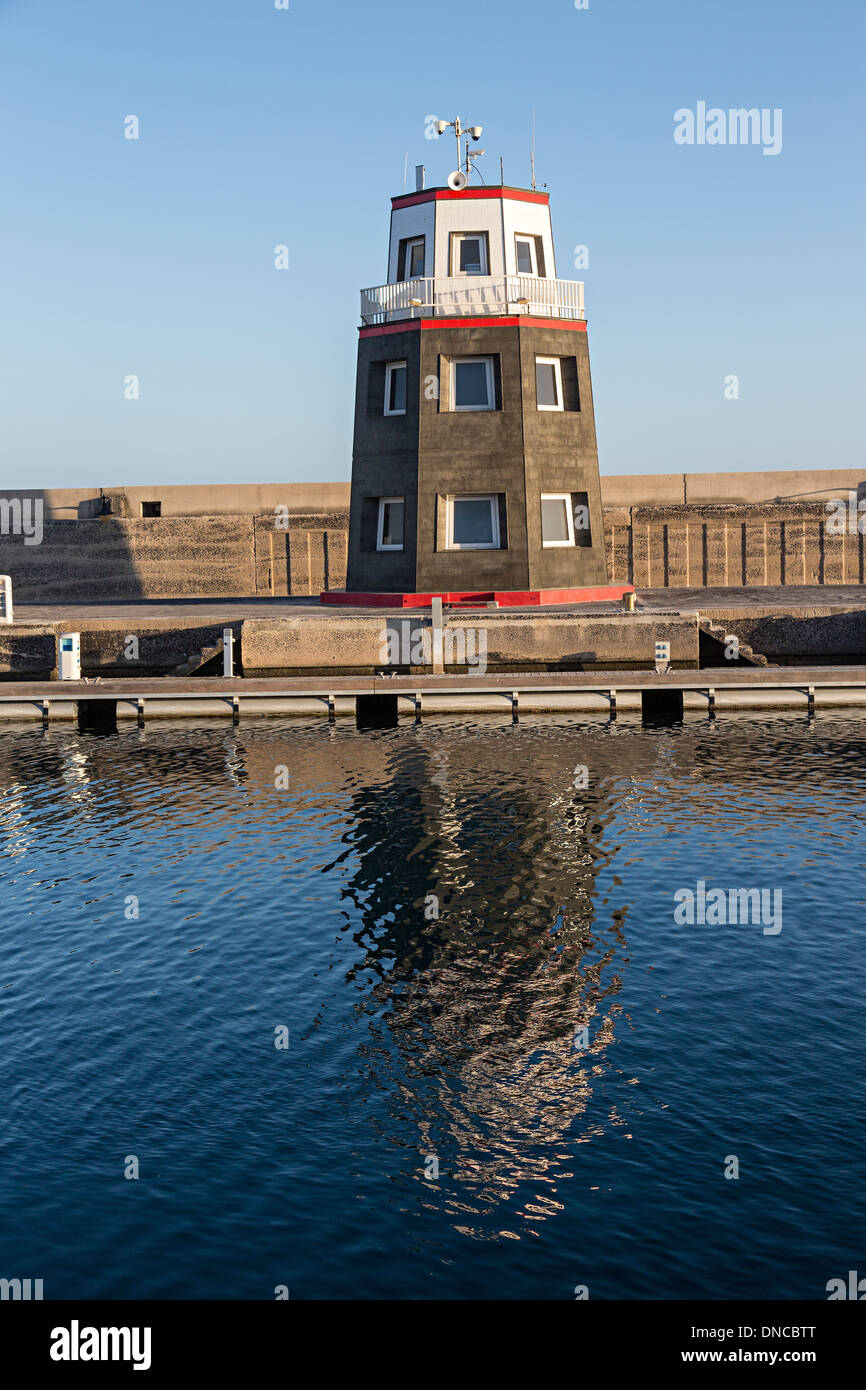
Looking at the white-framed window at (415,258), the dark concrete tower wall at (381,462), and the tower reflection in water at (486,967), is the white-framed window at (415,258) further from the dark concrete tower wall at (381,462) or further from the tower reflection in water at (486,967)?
the tower reflection in water at (486,967)

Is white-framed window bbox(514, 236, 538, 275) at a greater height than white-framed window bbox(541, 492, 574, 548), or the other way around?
white-framed window bbox(514, 236, 538, 275)

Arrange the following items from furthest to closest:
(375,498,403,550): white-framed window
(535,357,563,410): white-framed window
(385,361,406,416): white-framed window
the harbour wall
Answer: the harbour wall → (385,361,406,416): white-framed window → (375,498,403,550): white-framed window → (535,357,563,410): white-framed window

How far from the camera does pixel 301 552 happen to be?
5544 centimetres

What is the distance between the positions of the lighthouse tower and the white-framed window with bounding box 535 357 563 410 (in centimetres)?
5

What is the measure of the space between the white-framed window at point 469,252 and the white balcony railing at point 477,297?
2.40 feet

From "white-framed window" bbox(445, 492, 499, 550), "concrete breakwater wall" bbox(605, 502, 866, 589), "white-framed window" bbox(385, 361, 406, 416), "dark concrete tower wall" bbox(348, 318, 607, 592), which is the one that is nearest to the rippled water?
"dark concrete tower wall" bbox(348, 318, 607, 592)

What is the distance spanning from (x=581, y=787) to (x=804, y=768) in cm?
508

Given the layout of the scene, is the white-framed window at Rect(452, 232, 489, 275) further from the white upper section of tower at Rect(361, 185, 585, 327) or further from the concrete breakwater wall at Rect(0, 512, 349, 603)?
the concrete breakwater wall at Rect(0, 512, 349, 603)

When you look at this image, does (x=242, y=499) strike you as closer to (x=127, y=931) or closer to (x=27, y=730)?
(x=27, y=730)

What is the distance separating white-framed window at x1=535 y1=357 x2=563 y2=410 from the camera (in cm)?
4309

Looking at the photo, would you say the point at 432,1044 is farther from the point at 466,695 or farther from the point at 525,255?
the point at 525,255

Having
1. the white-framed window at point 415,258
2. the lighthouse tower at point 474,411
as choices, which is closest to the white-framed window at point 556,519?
the lighthouse tower at point 474,411

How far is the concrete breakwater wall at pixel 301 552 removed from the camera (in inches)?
2126

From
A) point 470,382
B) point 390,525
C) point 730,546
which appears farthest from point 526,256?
point 730,546
